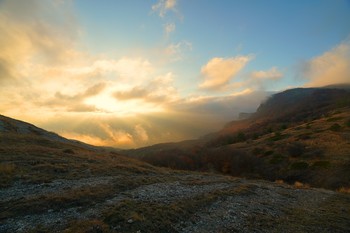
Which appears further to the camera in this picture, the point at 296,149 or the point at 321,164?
the point at 296,149

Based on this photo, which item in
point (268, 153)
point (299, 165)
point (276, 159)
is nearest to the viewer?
point (299, 165)

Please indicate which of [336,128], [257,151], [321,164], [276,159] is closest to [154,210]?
[321,164]

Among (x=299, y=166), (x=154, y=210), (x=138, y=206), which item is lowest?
(x=299, y=166)

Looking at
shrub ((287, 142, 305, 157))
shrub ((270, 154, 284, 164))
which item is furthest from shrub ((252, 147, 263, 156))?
shrub ((287, 142, 305, 157))

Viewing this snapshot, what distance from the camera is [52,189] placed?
84.4 feet

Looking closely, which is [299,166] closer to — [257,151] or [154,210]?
[257,151]

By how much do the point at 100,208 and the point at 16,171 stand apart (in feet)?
57.0

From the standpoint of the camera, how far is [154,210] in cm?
2067

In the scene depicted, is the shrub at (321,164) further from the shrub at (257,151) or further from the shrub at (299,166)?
the shrub at (257,151)

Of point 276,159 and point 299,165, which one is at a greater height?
point 276,159

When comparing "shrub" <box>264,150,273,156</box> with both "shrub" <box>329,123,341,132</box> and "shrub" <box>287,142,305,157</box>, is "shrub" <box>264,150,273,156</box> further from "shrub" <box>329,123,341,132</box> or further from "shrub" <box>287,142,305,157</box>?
"shrub" <box>329,123,341,132</box>

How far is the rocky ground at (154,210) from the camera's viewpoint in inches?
689

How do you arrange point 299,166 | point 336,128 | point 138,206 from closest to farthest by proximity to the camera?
1. point 138,206
2. point 299,166
3. point 336,128

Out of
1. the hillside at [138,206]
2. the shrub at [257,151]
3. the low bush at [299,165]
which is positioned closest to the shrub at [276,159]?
the low bush at [299,165]
